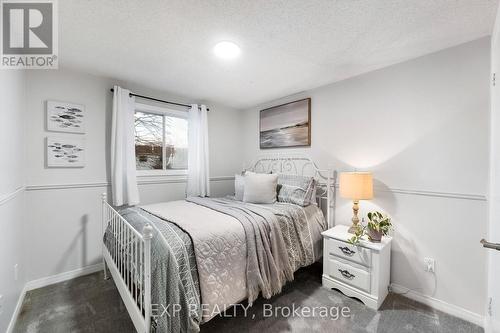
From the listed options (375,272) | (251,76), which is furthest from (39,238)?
(375,272)

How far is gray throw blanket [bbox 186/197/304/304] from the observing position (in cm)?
175

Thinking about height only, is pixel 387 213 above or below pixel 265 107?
below

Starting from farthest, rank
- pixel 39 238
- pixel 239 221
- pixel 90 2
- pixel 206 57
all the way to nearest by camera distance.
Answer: pixel 39 238
pixel 206 57
pixel 239 221
pixel 90 2

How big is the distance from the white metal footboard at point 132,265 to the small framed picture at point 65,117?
1.17 metres

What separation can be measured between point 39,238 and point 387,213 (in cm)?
378

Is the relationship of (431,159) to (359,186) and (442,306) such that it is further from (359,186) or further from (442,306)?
(442,306)

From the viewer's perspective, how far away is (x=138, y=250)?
154 centimetres

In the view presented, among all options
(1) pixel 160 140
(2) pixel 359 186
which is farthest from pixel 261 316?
(1) pixel 160 140

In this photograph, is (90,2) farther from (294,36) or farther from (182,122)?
(182,122)

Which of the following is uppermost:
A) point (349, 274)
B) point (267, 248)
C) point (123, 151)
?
point (123, 151)

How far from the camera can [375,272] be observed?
75.5 inches

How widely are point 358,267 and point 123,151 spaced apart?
302cm

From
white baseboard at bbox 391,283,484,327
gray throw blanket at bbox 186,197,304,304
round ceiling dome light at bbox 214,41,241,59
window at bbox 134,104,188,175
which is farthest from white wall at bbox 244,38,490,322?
window at bbox 134,104,188,175

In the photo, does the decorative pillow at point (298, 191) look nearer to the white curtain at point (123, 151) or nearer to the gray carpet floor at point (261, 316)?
the gray carpet floor at point (261, 316)
